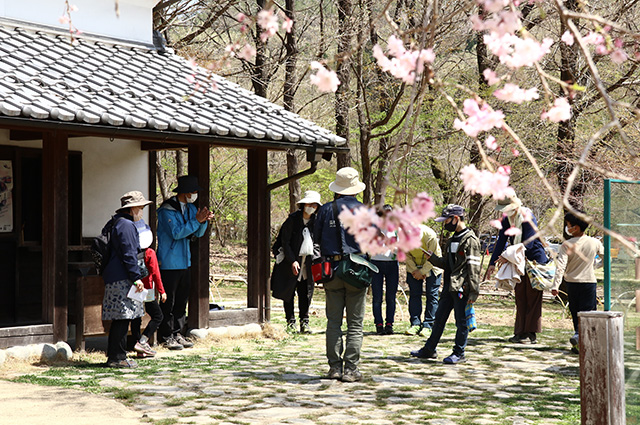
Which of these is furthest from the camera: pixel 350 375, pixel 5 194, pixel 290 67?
pixel 290 67

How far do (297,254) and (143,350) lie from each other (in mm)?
3088

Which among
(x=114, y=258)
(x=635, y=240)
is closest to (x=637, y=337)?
(x=635, y=240)

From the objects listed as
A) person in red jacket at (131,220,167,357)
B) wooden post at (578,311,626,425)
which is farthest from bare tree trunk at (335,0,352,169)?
wooden post at (578,311,626,425)

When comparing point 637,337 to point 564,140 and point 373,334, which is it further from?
point 564,140

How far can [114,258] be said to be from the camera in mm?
8578

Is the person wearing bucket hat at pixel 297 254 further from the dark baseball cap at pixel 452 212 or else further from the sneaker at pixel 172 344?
the dark baseball cap at pixel 452 212

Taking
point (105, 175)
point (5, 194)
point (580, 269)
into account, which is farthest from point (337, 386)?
point (5, 194)

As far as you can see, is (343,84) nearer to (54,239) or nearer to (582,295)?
(582,295)

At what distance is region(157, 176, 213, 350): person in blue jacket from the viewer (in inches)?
391

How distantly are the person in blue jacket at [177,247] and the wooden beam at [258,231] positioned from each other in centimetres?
139

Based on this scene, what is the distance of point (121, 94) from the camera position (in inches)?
396

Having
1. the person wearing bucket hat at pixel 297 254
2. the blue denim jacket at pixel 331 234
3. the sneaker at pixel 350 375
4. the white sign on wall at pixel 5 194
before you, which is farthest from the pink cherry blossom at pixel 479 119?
the white sign on wall at pixel 5 194

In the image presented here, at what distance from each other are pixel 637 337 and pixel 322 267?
9.92 ft

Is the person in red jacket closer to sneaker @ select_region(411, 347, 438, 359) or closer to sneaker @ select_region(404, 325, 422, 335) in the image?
sneaker @ select_region(411, 347, 438, 359)
